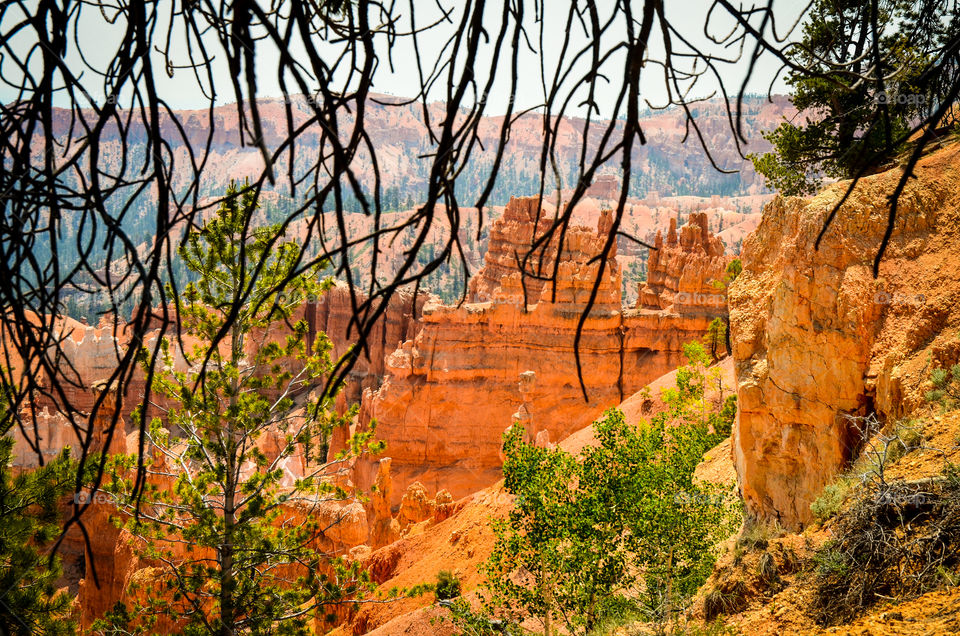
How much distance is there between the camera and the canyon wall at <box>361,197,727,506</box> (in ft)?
96.4

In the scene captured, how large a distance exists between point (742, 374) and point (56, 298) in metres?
9.51

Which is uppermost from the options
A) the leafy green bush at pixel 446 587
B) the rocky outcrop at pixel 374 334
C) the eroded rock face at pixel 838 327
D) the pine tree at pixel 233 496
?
the eroded rock face at pixel 838 327

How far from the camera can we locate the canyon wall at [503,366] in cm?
2939

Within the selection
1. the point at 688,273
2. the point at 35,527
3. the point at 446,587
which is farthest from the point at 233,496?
the point at 688,273

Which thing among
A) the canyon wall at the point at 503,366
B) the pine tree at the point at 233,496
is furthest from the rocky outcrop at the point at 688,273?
the pine tree at the point at 233,496

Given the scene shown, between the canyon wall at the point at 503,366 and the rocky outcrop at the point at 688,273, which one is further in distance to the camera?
the rocky outcrop at the point at 688,273

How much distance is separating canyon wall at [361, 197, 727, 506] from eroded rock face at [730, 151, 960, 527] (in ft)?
63.3

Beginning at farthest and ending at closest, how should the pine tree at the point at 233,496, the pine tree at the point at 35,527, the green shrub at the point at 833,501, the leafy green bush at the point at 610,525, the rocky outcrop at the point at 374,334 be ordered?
1. the rocky outcrop at the point at 374,334
2. the pine tree at the point at 233,496
3. the leafy green bush at the point at 610,525
4. the pine tree at the point at 35,527
5. the green shrub at the point at 833,501

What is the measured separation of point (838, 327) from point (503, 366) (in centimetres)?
2229

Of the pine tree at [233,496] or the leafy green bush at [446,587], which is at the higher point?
the pine tree at [233,496]

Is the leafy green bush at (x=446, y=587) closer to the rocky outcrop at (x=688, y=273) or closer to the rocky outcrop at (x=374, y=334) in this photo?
the rocky outcrop at (x=688, y=273)

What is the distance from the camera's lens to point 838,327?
850 centimetres

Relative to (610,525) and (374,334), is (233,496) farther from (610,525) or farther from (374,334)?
(374,334)

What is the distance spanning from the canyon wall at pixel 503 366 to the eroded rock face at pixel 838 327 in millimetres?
19298
